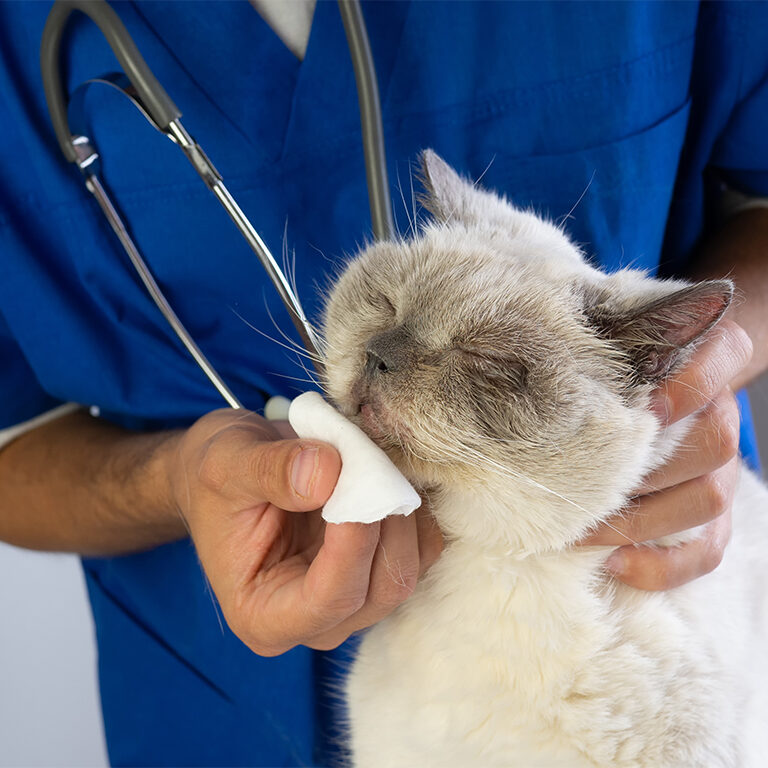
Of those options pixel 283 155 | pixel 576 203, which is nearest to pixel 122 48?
pixel 283 155

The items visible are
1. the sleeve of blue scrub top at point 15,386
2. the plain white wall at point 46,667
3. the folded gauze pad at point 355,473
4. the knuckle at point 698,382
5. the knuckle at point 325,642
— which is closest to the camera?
the folded gauze pad at point 355,473

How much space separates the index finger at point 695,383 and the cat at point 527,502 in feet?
0.08

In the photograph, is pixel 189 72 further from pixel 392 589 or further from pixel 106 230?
pixel 392 589

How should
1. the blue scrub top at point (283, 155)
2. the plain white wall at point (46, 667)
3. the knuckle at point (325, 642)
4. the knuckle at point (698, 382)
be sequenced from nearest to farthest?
the knuckle at point (698, 382) < the knuckle at point (325, 642) < the blue scrub top at point (283, 155) < the plain white wall at point (46, 667)

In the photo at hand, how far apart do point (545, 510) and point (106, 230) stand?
80 cm

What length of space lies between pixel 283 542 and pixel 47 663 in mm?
1168

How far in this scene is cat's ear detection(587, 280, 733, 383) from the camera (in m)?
0.61

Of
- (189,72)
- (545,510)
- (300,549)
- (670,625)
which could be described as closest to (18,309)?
(189,72)

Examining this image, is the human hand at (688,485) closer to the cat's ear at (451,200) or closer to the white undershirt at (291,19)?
the cat's ear at (451,200)

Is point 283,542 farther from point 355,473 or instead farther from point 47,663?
point 47,663

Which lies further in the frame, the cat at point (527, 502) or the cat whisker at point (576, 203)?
the cat whisker at point (576, 203)

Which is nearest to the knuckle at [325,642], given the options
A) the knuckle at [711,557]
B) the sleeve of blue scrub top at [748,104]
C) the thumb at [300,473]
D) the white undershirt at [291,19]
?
the thumb at [300,473]

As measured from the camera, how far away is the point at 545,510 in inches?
27.5

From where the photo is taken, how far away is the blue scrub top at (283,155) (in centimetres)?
102
